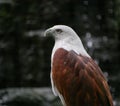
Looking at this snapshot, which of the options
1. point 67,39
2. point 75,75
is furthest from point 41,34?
point 75,75

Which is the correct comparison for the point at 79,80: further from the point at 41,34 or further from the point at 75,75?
the point at 41,34

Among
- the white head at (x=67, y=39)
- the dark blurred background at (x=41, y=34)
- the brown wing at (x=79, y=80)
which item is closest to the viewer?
the brown wing at (x=79, y=80)

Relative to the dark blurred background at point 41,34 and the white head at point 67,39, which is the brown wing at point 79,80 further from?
the dark blurred background at point 41,34

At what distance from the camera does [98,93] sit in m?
6.78

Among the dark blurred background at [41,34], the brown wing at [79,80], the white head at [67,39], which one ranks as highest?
the white head at [67,39]

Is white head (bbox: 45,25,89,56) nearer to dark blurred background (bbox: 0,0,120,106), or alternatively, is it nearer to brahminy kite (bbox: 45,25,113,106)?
brahminy kite (bbox: 45,25,113,106)

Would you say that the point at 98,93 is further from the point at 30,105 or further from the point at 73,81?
the point at 30,105

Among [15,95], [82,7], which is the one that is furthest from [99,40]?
[15,95]

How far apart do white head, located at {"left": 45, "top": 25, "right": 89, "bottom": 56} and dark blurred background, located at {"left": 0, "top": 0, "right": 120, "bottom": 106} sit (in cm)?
584

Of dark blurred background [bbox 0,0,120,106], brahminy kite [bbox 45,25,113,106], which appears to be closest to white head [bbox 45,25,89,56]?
brahminy kite [bbox 45,25,113,106]

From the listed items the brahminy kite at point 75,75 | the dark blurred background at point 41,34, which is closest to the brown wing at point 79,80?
the brahminy kite at point 75,75

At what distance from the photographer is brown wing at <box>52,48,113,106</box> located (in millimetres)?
6793

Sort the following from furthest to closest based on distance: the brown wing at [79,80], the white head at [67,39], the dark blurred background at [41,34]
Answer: the dark blurred background at [41,34] → the white head at [67,39] → the brown wing at [79,80]

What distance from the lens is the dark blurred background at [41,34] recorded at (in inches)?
521
